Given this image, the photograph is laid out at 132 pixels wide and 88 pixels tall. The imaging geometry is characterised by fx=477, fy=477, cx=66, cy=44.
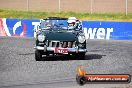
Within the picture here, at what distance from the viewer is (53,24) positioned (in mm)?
20812

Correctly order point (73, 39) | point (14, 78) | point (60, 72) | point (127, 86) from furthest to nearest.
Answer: point (73, 39), point (60, 72), point (14, 78), point (127, 86)

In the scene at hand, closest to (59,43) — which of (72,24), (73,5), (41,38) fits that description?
(41,38)

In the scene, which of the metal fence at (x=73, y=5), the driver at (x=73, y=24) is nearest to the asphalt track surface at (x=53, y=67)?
the driver at (x=73, y=24)

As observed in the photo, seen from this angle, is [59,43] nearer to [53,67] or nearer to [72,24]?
[53,67]

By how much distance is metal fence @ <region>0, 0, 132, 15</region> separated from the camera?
1769 inches

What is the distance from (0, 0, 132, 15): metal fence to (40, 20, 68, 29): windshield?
23.7m

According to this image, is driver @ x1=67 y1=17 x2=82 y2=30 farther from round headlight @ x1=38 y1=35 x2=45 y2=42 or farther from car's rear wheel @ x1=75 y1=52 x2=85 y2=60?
round headlight @ x1=38 y1=35 x2=45 y2=42

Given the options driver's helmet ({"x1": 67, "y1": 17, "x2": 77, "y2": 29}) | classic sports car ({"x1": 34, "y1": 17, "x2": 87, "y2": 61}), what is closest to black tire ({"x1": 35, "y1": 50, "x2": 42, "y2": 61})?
classic sports car ({"x1": 34, "y1": 17, "x2": 87, "y2": 61})

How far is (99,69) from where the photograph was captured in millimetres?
17312

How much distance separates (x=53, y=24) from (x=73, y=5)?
2663cm

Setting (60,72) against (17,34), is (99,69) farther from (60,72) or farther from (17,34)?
(17,34)

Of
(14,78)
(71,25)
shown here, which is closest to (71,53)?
(71,25)

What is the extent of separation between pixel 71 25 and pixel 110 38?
1333cm

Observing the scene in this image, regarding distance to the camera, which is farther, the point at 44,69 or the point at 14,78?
the point at 44,69
